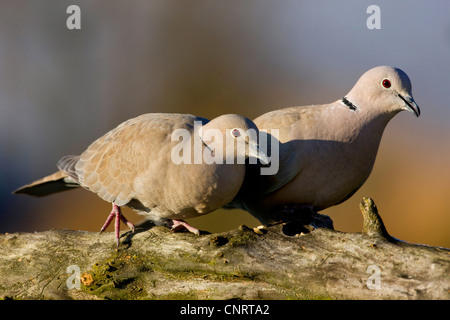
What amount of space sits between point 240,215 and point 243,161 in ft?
14.1

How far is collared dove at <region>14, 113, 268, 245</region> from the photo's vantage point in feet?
12.3

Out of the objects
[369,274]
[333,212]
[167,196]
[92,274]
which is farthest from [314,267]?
[333,212]

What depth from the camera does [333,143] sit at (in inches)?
166

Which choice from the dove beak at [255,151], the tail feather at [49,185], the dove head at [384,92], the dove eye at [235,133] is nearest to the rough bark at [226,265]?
the dove beak at [255,151]

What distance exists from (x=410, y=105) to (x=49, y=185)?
10.3 feet

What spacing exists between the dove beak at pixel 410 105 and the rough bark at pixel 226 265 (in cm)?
90

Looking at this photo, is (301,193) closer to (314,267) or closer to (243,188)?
(243,188)

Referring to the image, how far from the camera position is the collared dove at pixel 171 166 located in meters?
3.74

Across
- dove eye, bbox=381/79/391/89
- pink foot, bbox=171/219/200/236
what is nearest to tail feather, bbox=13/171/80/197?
pink foot, bbox=171/219/200/236

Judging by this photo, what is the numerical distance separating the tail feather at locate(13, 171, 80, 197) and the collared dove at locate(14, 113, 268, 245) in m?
0.44

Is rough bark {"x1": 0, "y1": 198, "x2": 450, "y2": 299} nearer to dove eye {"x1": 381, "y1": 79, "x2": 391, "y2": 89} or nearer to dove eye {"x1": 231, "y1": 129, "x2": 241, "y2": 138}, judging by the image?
dove eye {"x1": 231, "y1": 129, "x2": 241, "y2": 138}

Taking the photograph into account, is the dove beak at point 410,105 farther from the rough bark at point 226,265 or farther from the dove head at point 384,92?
the rough bark at point 226,265

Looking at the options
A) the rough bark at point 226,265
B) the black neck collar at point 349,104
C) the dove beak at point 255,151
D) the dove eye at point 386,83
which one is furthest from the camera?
the black neck collar at point 349,104

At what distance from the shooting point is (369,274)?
11.0 ft
